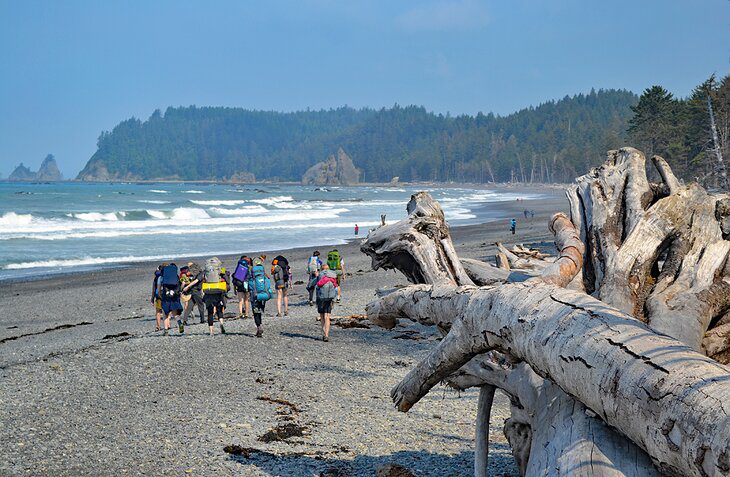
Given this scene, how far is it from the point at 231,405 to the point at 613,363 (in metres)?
6.64

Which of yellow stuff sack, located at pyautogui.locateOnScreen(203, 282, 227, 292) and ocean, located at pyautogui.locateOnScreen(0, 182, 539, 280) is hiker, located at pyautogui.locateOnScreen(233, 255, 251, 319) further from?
ocean, located at pyautogui.locateOnScreen(0, 182, 539, 280)

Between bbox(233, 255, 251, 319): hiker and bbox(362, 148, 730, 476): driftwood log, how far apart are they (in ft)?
28.5

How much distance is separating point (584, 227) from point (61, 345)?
11540 millimetres

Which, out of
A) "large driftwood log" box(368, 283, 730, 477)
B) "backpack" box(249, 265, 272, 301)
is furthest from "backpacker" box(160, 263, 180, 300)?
"large driftwood log" box(368, 283, 730, 477)

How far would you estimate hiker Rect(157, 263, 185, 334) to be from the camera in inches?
546

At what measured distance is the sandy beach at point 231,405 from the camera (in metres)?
6.92

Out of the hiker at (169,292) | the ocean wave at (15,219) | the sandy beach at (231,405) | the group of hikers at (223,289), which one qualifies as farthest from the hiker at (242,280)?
the ocean wave at (15,219)

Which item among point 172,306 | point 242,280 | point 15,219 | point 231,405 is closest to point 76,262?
point 242,280

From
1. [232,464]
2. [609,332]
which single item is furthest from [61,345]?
[609,332]

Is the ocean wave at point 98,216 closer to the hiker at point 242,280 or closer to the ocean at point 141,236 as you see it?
the ocean at point 141,236

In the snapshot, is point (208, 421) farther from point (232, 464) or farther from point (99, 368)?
point (99, 368)

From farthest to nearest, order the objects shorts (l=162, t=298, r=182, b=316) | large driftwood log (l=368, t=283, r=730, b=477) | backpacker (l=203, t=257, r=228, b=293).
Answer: shorts (l=162, t=298, r=182, b=316) → backpacker (l=203, t=257, r=228, b=293) → large driftwood log (l=368, t=283, r=730, b=477)

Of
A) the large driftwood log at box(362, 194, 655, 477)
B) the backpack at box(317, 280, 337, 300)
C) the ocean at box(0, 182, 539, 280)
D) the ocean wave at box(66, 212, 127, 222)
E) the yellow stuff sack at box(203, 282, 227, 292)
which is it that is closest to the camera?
the large driftwood log at box(362, 194, 655, 477)

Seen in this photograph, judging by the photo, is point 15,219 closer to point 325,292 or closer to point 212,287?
point 212,287
